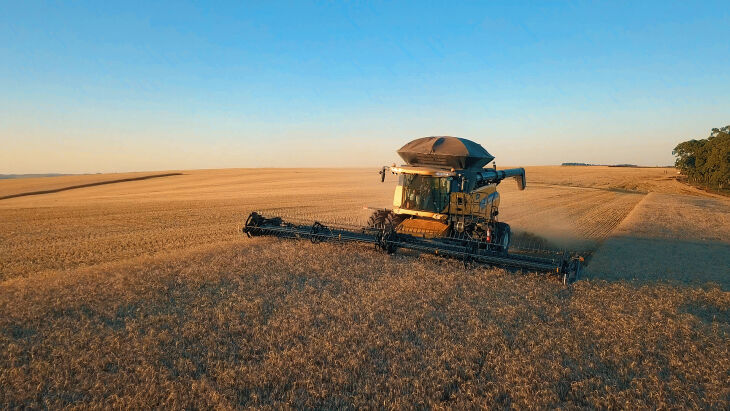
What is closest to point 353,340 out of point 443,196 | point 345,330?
point 345,330

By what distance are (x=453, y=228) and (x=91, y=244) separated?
10886 mm

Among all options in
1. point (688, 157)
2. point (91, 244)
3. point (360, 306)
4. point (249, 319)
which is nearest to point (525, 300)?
point (360, 306)

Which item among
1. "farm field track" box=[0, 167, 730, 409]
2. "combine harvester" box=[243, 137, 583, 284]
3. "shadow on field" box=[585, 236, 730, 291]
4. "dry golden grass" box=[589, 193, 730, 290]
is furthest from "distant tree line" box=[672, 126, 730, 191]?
"combine harvester" box=[243, 137, 583, 284]

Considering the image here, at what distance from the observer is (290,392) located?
4.14 meters

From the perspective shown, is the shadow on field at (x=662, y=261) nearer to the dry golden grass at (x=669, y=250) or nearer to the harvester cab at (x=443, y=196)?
the dry golden grass at (x=669, y=250)

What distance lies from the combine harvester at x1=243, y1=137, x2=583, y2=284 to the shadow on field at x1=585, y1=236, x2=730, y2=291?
4.23 ft

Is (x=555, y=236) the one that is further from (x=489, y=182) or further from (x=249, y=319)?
(x=249, y=319)

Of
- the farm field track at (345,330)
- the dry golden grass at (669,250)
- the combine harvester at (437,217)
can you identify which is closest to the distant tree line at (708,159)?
the dry golden grass at (669,250)

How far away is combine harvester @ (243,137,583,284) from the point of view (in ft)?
31.8

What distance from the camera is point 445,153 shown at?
11.9 metres

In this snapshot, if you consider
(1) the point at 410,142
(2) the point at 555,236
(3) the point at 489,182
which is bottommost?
(2) the point at 555,236

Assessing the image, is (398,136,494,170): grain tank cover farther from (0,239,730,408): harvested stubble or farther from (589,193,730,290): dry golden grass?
(589,193,730,290): dry golden grass

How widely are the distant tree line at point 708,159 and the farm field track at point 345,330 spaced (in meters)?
38.6

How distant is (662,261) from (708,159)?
43.4 meters
